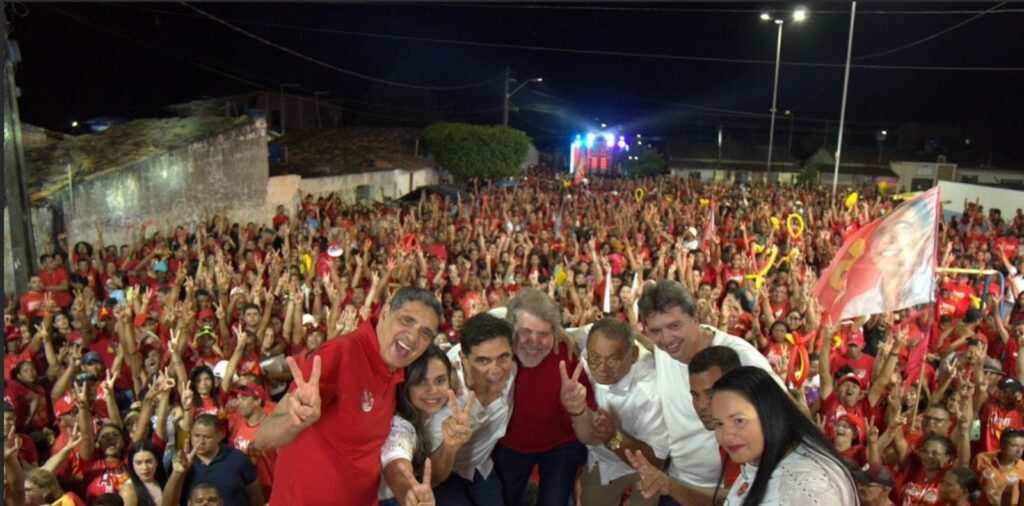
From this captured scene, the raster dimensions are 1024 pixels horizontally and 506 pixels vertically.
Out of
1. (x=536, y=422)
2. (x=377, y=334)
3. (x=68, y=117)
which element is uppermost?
(x=68, y=117)

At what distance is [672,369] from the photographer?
3.46 meters

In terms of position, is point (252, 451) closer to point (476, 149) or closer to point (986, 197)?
point (986, 197)

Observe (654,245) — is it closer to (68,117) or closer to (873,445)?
(873,445)

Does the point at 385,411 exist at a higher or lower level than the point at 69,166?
lower

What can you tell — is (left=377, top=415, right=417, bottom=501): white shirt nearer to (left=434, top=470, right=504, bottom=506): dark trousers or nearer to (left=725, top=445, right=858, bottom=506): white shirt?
(left=434, top=470, right=504, bottom=506): dark trousers

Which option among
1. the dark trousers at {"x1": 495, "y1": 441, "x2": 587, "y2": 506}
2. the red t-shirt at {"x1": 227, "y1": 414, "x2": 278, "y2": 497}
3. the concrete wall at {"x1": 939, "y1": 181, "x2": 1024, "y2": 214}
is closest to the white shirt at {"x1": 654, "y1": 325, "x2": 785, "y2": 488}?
the dark trousers at {"x1": 495, "y1": 441, "x2": 587, "y2": 506}

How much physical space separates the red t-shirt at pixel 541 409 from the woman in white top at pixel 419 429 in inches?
23.2

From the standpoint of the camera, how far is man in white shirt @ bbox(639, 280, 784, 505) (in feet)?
10.8

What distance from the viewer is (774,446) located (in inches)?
85.5

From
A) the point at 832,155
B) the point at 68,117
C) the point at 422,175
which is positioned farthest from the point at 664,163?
the point at 68,117

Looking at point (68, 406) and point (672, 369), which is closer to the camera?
point (672, 369)

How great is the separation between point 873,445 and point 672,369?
1603mm

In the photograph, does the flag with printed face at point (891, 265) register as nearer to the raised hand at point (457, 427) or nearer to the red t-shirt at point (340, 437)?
the raised hand at point (457, 427)

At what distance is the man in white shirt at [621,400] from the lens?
3.38 m
